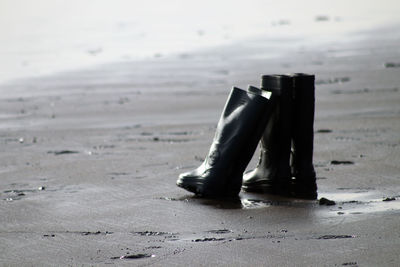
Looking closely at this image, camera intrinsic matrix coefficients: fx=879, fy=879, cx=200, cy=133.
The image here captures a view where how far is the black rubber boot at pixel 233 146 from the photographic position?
17.5ft

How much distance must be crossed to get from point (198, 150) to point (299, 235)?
2818mm

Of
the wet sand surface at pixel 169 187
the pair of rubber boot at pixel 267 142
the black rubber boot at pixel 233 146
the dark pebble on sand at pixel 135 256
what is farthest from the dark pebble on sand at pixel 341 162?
the dark pebble on sand at pixel 135 256

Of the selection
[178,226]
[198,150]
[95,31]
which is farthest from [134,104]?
[95,31]

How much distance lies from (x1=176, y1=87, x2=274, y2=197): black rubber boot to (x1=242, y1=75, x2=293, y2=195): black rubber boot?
9 centimetres

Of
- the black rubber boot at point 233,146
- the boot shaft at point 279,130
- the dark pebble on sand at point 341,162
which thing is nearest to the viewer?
the black rubber boot at point 233,146

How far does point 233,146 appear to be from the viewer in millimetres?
5371

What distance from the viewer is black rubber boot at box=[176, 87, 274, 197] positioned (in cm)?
533

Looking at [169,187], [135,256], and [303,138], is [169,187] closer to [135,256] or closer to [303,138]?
[303,138]

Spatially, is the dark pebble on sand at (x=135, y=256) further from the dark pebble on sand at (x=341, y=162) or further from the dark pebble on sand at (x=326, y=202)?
the dark pebble on sand at (x=341, y=162)

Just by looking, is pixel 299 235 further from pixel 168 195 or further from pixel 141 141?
pixel 141 141

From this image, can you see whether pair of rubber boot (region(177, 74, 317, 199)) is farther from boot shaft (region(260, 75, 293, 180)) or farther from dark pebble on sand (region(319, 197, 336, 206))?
dark pebble on sand (region(319, 197, 336, 206))

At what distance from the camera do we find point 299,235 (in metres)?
4.51

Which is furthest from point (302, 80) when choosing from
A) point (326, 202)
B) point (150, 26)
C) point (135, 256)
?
point (150, 26)

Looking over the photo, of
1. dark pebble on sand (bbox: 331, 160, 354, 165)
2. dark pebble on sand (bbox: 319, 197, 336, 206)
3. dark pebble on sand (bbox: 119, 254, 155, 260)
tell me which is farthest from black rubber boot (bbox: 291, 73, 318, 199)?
dark pebble on sand (bbox: 119, 254, 155, 260)
